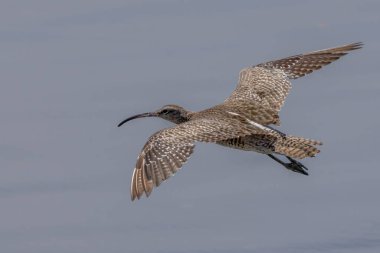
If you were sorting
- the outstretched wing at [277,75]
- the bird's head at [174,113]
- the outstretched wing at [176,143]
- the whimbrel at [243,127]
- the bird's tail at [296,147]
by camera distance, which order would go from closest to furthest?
1. the outstretched wing at [176,143]
2. the whimbrel at [243,127]
3. the bird's tail at [296,147]
4. the bird's head at [174,113]
5. the outstretched wing at [277,75]

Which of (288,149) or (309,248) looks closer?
(288,149)

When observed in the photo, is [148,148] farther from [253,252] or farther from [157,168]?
[253,252]

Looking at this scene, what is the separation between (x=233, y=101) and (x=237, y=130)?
233cm

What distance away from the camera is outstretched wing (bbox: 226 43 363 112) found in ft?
98.8

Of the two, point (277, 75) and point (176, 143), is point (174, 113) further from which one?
point (176, 143)

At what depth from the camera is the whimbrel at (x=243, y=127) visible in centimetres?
2666

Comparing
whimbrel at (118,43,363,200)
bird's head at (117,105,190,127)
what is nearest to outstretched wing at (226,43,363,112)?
whimbrel at (118,43,363,200)

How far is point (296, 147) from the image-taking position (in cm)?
2728

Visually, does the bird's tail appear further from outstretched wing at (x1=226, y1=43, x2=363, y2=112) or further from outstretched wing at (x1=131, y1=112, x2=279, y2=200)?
outstretched wing at (x1=226, y1=43, x2=363, y2=112)

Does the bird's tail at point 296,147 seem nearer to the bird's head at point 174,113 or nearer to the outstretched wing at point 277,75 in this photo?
the outstretched wing at point 277,75

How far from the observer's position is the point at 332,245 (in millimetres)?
29469

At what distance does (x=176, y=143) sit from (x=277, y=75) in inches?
169

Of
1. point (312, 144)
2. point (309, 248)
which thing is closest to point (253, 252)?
point (309, 248)


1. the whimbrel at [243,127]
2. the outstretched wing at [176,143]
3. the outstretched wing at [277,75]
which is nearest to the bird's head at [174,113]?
the whimbrel at [243,127]
